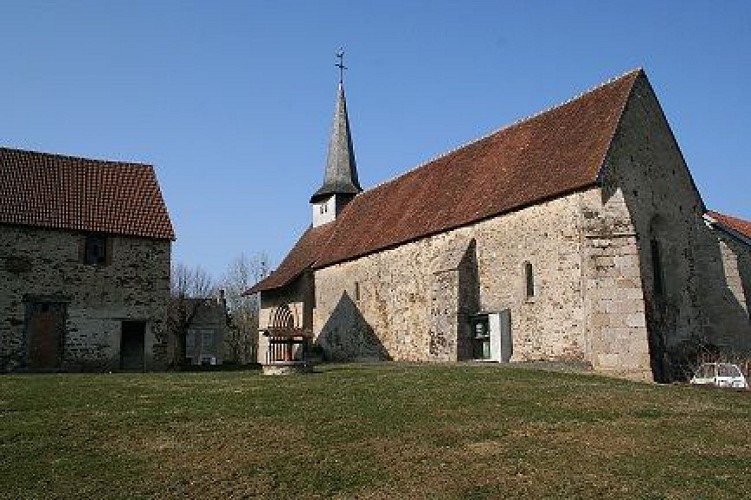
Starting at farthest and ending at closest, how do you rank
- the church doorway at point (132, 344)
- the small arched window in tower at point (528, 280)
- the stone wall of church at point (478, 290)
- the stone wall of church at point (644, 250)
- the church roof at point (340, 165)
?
the church roof at point (340, 165)
the church doorway at point (132, 344)
the small arched window in tower at point (528, 280)
the stone wall of church at point (478, 290)
the stone wall of church at point (644, 250)

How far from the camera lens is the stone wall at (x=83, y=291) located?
21734 mm

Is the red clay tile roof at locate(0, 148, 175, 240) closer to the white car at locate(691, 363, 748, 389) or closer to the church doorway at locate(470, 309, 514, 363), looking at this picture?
the church doorway at locate(470, 309, 514, 363)

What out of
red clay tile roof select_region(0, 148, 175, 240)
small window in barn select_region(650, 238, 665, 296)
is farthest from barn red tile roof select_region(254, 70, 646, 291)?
red clay tile roof select_region(0, 148, 175, 240)

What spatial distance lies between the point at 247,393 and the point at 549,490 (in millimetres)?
7600

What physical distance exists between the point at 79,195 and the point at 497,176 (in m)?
15.8

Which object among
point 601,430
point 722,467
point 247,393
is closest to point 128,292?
point 247,393

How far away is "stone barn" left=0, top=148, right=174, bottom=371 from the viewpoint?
21844 mm

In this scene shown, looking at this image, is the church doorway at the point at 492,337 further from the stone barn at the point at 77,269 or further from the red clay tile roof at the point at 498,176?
the stone barn at the point at 77,269

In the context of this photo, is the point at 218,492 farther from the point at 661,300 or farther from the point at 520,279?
the point at 661,300

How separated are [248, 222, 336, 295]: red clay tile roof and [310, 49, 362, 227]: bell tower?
923mm

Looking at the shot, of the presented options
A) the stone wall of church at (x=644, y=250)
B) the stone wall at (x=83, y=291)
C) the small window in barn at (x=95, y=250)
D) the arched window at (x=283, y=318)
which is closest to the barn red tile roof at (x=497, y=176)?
the stone wall of church at (x=644, y=250)

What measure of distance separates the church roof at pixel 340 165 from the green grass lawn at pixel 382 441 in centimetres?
2267

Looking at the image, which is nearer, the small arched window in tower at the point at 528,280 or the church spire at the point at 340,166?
the small arched window in tower at the point at 528,280

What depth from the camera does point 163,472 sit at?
8.25m
